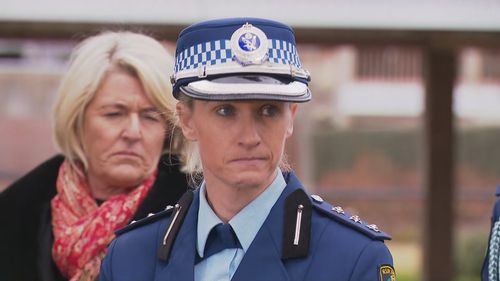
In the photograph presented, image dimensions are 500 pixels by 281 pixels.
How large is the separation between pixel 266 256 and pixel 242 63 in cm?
39

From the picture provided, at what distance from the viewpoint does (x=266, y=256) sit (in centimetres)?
210

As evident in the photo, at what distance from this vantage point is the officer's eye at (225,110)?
209 centimetres

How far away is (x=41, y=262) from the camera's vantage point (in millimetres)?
3184

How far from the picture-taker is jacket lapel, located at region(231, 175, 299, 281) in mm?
2086

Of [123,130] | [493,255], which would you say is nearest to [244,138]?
[493,255]

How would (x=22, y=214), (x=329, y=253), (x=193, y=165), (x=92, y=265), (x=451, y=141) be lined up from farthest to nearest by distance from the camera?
(x=451, y=141) < (x=22, y=214) < (x=92, y=265) < (x=193, y=165) < (x=329, y=253)

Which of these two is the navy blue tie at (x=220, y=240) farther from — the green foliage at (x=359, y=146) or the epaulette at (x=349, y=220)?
the green foliage at (x=359, y=146)

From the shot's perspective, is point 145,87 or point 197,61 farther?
point 145,87

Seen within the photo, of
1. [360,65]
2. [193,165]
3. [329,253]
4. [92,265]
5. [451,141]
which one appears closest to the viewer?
[329,253]

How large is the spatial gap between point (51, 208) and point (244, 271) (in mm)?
1371

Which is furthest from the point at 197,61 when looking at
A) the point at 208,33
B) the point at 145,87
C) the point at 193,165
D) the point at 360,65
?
the point at 360,65

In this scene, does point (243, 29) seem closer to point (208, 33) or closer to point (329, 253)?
point (208, 33)

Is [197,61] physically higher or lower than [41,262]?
higher

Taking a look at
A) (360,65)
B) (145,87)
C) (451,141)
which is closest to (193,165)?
(145,87)
